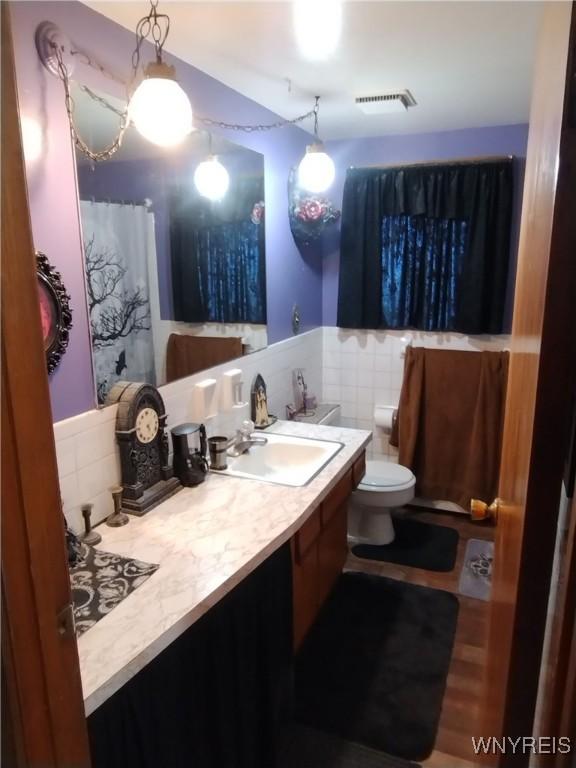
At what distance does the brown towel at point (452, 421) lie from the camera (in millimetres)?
3137

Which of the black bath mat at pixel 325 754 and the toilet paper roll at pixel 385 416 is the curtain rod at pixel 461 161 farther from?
the black bath mat at pixel 325 754

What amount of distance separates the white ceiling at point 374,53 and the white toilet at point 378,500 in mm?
1928

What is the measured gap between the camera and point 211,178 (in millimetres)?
2223

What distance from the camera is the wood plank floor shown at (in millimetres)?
1771

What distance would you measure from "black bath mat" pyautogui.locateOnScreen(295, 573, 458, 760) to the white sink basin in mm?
738

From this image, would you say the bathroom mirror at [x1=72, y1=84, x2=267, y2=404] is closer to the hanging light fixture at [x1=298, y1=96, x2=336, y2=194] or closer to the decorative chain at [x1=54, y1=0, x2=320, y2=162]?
the decorative chain at [x1=54, y1=0, x2=320, y2=162]

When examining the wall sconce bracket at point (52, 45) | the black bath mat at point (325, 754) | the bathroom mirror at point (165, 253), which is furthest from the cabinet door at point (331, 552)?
the wall sconce bracket at point (52, 45)

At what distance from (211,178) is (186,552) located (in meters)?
1.55

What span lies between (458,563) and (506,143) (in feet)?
7.76

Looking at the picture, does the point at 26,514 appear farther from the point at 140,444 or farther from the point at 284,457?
the point at 284,457

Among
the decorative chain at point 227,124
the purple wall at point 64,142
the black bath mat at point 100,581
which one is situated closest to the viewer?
the black bath mat at point 100,581

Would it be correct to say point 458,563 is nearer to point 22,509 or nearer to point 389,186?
point 389,186

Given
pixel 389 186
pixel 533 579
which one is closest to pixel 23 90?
pixel 533 579

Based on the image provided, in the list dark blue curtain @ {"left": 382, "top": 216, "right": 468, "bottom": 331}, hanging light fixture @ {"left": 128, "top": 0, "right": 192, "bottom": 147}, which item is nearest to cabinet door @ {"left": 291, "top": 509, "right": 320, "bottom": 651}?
hanging light fixture @ {"left": 128, "top": 0, "right": 192, "bottom": 147}
